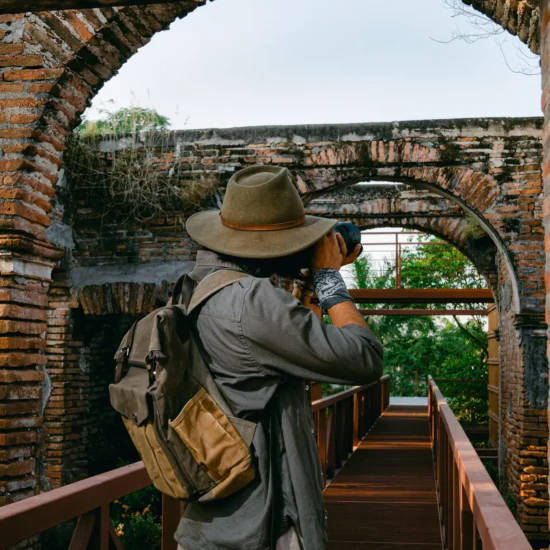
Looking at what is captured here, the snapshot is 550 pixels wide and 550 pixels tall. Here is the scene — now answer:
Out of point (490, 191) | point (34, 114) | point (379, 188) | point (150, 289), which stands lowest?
point (150, 289)

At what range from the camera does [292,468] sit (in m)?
1.62

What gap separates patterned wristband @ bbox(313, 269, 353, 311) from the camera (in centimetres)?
177

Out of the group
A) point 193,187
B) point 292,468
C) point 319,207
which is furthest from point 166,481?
point 319,207

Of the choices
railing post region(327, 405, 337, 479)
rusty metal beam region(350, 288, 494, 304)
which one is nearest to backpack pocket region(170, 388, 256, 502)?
railing post region(327, 405, 337, 479)

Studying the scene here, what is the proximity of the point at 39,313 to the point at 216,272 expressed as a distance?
3073 mm

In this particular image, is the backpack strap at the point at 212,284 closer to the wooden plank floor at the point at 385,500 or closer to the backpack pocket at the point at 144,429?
the backpack pocket at the point at 144,429

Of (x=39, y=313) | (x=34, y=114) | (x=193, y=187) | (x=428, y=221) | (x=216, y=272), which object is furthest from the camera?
(x=428, y=221)

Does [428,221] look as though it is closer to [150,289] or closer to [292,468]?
[150,289]

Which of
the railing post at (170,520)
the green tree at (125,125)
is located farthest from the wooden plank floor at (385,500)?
the green tree at (125,125)

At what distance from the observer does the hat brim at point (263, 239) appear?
176cm

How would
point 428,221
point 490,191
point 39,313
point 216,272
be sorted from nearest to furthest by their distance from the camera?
point 216,272
point 39,313
point 490,191
point 428,221

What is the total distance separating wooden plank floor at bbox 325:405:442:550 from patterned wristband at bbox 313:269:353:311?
11.3ft

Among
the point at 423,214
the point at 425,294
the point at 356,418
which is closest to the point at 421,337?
the point at 425,294

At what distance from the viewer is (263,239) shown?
1800mm
